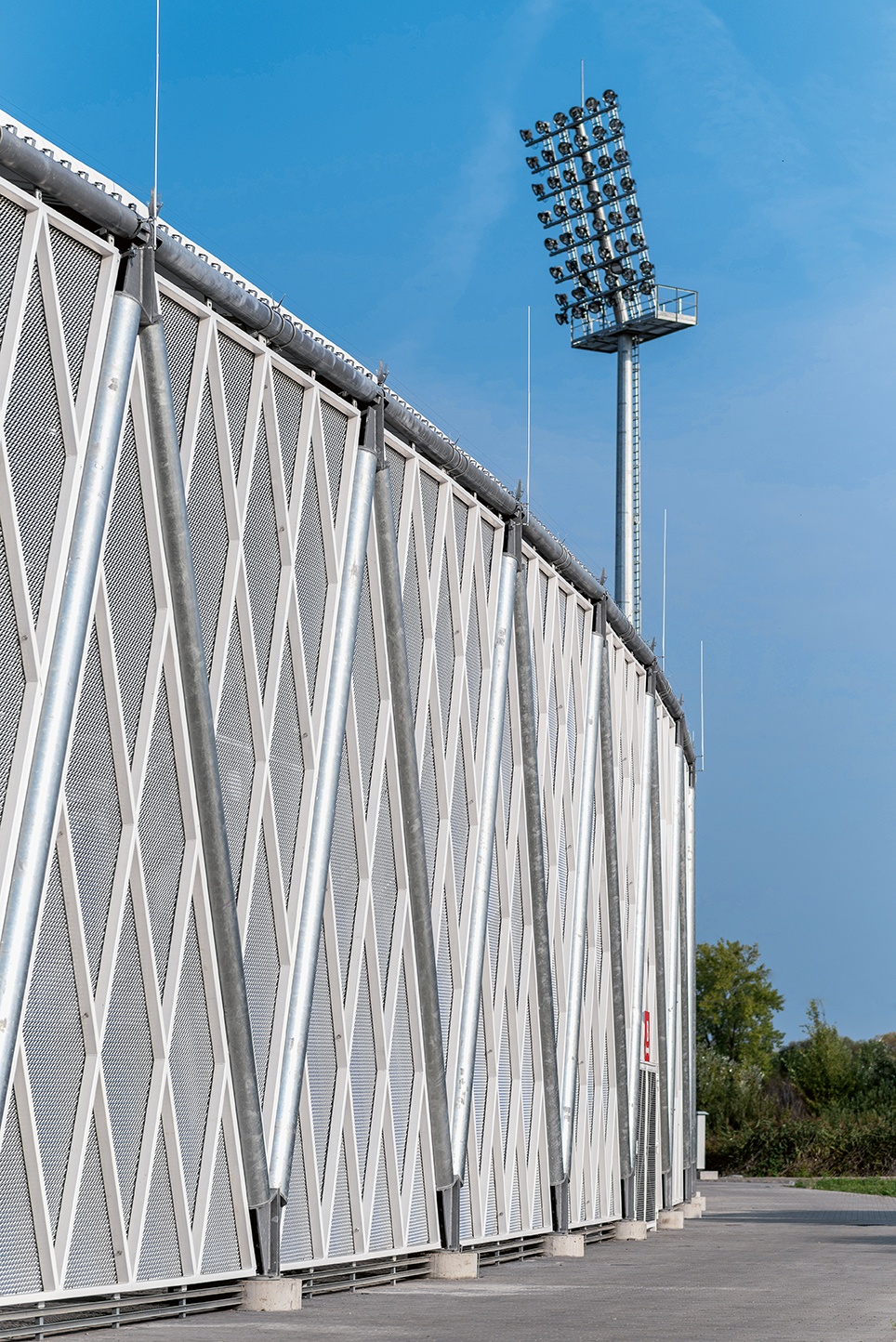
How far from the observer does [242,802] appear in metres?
16.3

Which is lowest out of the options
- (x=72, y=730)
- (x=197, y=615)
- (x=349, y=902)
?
(x=349, y=902)

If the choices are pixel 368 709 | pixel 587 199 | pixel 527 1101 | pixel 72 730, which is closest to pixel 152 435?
pixel 72 730

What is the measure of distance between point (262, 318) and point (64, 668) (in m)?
5.30

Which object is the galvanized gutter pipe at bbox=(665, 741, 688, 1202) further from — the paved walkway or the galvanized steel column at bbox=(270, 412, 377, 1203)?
the galvanized steel column at bbox=(270, 412, 377, 1203)

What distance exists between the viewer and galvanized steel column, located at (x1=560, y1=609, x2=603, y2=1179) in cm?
2650

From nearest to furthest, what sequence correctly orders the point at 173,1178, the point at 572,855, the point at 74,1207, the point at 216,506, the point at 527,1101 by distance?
the point at 74,1207, the point at 173,1178, the point at 216,506, the point at 527,1101, the point at 572,855

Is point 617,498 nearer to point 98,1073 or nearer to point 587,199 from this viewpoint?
point 587,199

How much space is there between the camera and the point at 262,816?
1656cm

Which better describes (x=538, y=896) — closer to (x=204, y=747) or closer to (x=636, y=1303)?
(x=636, y=1303)

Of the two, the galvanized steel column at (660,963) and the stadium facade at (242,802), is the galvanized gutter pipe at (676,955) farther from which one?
the stadium facade at (242,802)

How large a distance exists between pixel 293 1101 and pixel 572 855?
12.3m

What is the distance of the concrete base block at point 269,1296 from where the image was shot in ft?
50.8

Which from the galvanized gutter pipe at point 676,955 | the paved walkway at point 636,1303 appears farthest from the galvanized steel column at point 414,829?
the galvanized gutter pipe at point 676,955

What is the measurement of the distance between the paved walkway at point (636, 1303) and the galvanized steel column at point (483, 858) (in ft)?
6.85
